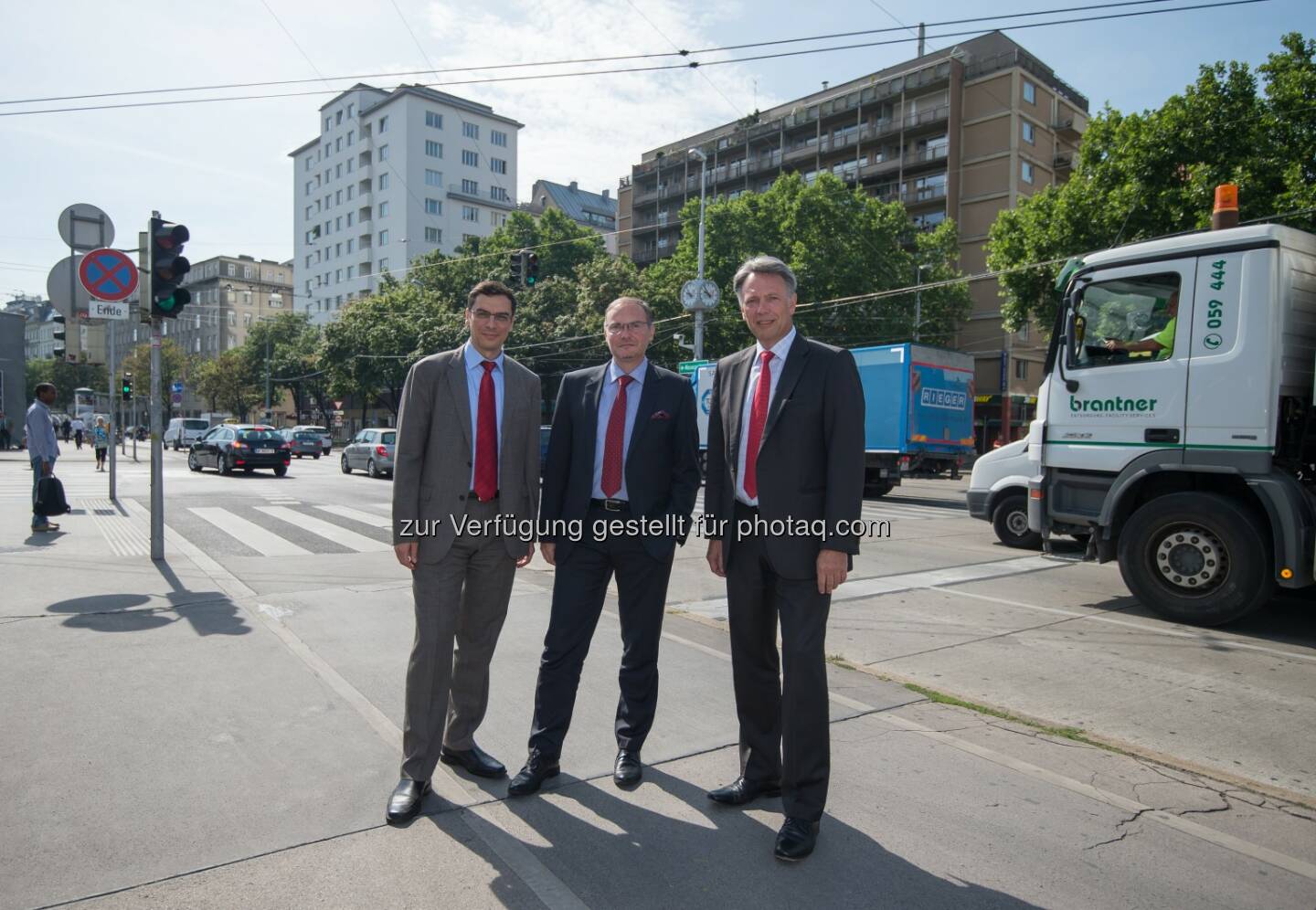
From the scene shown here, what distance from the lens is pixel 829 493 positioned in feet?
9.93

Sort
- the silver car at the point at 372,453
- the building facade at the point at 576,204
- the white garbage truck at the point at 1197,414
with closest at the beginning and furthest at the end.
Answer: the white garbage truck at the point at 1197,414 → the silver car at the point at 372,453 → the building facade at the point at 576,204

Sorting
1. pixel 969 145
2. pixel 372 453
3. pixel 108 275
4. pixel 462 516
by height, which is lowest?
pixel 372 453

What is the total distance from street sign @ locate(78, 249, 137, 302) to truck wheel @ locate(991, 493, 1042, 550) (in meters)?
10.8

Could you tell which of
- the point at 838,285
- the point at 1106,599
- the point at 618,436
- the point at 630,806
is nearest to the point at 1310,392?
the point at 1106,599

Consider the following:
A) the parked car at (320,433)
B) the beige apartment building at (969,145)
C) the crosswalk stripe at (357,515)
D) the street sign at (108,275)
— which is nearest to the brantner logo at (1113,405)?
the crosswalk stripe at (357,515)

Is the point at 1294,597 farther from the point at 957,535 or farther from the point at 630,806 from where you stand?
the point at 630,806

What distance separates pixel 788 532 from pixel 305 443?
40.2m

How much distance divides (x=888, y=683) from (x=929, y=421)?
15.2 m

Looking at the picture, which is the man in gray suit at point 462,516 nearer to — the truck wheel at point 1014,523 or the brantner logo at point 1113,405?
the brantner logo at point 1113,405

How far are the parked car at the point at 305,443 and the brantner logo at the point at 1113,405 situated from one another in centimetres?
3688

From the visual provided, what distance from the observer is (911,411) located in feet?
61.3

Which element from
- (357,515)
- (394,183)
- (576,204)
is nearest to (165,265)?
(357,515)

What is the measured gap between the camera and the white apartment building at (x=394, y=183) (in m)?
74.5

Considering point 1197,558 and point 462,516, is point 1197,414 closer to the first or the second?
point 1197,558
